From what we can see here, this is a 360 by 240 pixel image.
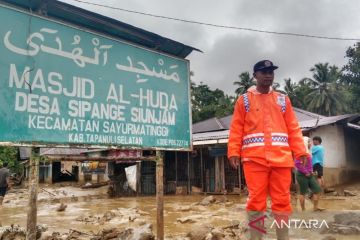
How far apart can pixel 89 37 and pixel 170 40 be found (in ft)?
3.61

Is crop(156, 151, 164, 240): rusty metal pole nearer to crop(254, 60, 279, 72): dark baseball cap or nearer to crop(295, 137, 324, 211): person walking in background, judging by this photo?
crop(254, 60, 279, 72): dark baseball cap

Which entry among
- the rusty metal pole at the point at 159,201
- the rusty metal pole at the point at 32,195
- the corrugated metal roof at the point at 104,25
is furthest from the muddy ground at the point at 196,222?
the corrugated metal roof at the point at 104,25

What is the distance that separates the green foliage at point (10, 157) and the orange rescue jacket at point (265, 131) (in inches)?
879

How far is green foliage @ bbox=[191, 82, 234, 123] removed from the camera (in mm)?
37156

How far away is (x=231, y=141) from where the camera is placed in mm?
3178

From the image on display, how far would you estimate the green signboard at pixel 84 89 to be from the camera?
3.13 meters

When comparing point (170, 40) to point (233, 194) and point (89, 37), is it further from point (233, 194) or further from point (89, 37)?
point (233, 194)

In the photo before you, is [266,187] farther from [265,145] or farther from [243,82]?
[243,82]

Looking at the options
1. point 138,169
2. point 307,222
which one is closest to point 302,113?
point 138,169

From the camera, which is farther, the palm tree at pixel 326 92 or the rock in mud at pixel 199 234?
the palm tree at pixel 326 92

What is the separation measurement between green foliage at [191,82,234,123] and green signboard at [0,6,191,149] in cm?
3155

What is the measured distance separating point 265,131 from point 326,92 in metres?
35.9

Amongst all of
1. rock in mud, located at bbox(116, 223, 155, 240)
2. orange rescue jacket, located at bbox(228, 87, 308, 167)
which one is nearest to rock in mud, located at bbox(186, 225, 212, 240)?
rock in mud, located at bbox(116, 223, 155, 240)

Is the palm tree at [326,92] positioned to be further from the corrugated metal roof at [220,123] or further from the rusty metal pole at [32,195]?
the rusty metal pole at [32,195]
